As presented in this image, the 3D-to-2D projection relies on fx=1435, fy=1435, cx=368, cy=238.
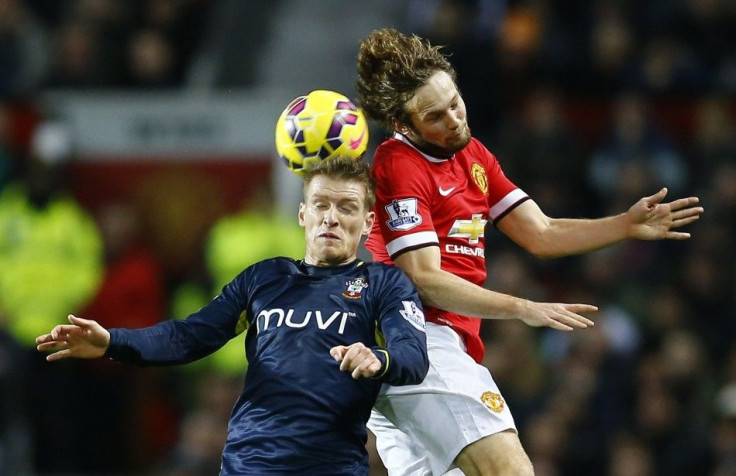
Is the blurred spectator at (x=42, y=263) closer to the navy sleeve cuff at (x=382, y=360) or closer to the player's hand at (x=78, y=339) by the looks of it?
the player's hand at (x=78, y=339)

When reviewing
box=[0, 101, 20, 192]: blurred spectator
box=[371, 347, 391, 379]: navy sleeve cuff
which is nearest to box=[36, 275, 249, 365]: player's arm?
box=[371, 347, 391, 379]: navy sleeve cuff

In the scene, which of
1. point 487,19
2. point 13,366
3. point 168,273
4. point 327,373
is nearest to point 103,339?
point 327,373

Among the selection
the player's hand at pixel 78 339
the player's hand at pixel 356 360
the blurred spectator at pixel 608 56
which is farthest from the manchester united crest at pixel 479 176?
the blurred spectator at pixel 608 56

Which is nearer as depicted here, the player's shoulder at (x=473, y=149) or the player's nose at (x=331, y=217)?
the player's nose at (x=331, y=217)

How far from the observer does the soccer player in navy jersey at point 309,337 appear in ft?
16.8

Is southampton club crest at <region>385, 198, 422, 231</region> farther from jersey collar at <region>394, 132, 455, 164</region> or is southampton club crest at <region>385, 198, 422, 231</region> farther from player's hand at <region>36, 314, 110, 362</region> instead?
player's hand at <region>36, 314, 110, 362</region>

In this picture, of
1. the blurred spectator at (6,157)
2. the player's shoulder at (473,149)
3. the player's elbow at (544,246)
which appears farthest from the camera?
the blurred spectator at (6,157)

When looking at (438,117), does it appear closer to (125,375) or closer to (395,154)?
(395,154)

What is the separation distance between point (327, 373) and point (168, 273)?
23.3 ft

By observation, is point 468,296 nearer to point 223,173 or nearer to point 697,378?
point 697,378

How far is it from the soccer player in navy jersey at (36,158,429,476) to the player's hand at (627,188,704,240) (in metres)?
1.10

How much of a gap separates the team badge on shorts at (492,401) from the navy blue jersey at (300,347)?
0.42 m

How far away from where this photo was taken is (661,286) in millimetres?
11062

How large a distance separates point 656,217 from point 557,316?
0.95 m
